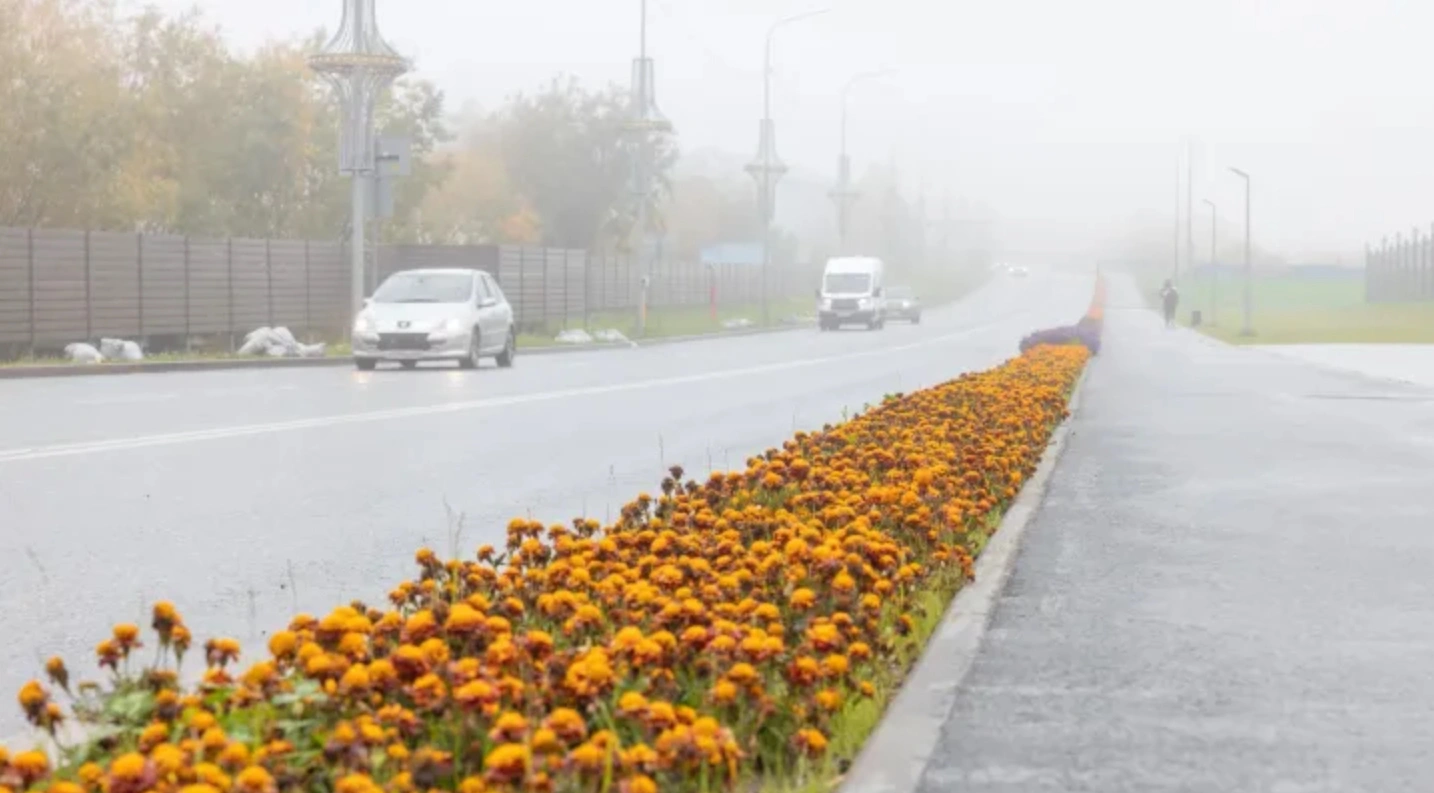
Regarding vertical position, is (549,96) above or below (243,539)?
above

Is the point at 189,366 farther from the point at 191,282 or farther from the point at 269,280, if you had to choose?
the point at 269,280

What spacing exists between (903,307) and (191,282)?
5036 centimetres

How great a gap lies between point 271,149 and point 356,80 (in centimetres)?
3177

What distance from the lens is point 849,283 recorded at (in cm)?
7375

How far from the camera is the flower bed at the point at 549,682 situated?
4.20 metres

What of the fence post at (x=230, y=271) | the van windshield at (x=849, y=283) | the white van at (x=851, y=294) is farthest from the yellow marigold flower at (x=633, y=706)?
the van windshield at (x=849, y=283)

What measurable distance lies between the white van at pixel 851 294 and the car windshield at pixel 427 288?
3810 cm

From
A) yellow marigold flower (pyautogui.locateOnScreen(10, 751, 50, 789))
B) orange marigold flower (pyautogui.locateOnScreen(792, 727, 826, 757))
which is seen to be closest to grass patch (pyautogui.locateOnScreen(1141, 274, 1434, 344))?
orange marigold flower (pyautogui.locateOnScreen(792, 727, 826, 757))

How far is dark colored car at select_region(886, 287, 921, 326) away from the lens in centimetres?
8681

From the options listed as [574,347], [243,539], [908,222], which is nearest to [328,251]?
[574,347]

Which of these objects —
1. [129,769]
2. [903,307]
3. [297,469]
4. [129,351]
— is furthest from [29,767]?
[903,307]

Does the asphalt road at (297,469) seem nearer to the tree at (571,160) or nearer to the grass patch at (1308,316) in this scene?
the grass patch at (1308,316)

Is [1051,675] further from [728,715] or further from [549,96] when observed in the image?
[549,96]

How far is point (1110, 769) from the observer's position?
5707mm
